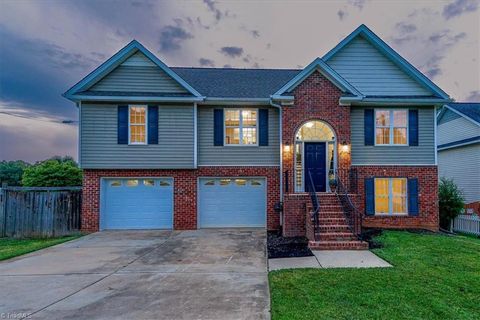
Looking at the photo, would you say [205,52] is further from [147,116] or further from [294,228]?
[294,228]

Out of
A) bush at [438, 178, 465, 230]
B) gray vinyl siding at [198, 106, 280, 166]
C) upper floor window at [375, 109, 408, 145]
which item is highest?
upper floor window at [375, 109, 408, 145]

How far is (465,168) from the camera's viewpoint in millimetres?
15133

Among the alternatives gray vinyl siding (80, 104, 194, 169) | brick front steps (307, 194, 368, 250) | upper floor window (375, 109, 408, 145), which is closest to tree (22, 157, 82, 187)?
gray vinyl siding (80, 104, 194, 169)

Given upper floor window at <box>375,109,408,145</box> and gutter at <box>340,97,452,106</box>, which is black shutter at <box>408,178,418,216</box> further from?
gutter at <box>340,97,452,106</box>

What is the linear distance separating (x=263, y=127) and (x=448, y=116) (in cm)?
1457

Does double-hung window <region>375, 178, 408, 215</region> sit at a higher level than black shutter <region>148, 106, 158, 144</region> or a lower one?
lower

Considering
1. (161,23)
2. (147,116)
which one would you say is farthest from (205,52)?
(147,116)

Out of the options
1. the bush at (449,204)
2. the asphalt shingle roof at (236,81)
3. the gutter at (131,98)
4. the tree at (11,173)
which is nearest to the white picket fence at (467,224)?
the bush at (449,204)

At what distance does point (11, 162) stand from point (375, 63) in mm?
43738

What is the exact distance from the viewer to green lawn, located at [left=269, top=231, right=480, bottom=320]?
380 cm

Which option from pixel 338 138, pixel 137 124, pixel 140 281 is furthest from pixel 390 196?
pixel 137 124

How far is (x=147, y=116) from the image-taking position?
10.8 meters

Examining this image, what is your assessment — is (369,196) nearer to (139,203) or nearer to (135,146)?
(139,203)

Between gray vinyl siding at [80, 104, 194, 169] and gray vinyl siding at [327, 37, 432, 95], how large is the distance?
23.0 feet
